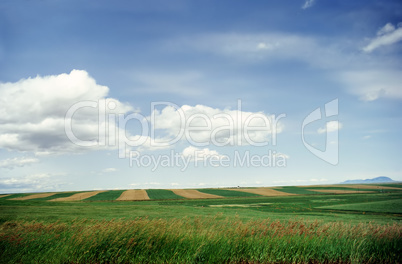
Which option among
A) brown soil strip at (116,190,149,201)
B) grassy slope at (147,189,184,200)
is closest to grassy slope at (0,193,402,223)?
brown soil strip at (116,190,149,201)

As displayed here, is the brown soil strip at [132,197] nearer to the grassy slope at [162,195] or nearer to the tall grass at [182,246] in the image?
the grassy slope at [162,195]

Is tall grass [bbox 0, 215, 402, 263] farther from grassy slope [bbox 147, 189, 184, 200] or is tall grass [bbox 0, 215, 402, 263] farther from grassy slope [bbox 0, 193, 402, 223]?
grassy slope [bbox 147, 189, 184, 200]

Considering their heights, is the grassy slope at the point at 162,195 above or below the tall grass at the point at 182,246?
below

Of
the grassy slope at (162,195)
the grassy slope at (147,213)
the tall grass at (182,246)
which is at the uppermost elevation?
the tall grass at (182,246)

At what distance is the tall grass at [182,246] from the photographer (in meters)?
14.5

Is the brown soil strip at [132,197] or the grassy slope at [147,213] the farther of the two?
the brown soil strip at [132,197]

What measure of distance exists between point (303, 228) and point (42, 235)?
15.7m

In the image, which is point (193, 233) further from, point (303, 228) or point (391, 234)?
point (391, 234)

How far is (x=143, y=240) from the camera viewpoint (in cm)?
1530

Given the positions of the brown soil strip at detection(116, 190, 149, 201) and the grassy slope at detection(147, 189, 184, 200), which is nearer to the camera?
the brown soil strip at detection(116, 190, 149, 201)

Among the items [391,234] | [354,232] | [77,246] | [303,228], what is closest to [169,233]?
[77,246]

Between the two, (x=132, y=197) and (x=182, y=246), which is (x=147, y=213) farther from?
(x=132, y=197)

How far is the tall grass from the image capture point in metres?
14.5

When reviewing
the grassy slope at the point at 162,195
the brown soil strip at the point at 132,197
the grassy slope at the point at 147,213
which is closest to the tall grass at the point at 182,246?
the grassy slope at the point at 147,213
